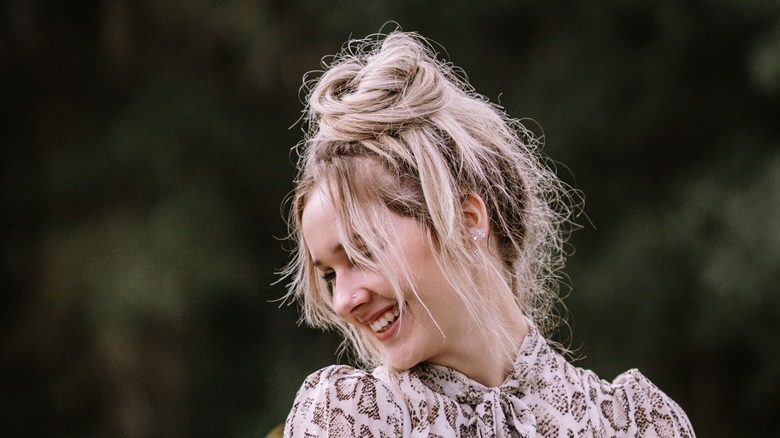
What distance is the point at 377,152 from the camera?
1.65 metres

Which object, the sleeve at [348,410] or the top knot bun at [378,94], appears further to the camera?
the top knot bun at [378,94]

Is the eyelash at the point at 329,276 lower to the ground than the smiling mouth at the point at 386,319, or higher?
higher

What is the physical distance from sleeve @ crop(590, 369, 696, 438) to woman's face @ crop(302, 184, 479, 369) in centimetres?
32

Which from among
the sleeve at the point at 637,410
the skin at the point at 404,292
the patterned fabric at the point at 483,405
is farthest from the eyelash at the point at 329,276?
the sleeve at the point at 637,410

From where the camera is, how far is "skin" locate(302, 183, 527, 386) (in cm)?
160

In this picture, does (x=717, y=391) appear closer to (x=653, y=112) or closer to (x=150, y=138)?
(x=653, y=112)

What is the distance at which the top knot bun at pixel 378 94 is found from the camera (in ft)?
5.51

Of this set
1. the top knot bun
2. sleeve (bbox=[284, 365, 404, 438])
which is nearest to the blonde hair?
the top knot bun

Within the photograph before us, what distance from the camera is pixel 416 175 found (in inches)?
64.8

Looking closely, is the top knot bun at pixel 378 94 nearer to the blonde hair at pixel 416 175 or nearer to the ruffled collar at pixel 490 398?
the blonde hair at pixel 416 175

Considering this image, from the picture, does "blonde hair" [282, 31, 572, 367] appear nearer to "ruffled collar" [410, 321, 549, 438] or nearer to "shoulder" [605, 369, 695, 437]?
"ruffled collar" [410, 321, 549, 438]

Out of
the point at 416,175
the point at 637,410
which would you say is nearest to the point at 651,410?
the point at 637,410

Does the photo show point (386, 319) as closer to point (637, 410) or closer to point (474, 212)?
point (474, 212)

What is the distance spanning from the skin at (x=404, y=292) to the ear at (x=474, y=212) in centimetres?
9
